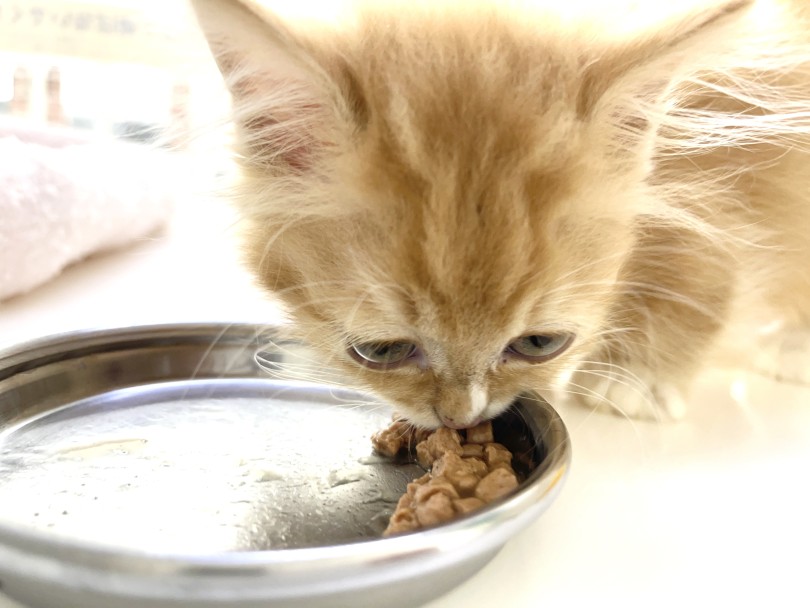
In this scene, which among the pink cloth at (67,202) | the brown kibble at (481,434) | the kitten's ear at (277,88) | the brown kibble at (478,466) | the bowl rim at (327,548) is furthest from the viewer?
the pink cloth at (67,202)

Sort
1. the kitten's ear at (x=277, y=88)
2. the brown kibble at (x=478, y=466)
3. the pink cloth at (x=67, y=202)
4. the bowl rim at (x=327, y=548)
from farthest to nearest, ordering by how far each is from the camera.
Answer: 1. the pink cloth at (x=67, y=202)
2. the brown kibble at (x=478, y=466)
3. the kitten's ear at (x=277, y=88)
4. the bowl rim at (x=327, y=548)

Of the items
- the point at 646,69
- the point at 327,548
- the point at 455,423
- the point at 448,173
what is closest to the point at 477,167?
the point at 448,173

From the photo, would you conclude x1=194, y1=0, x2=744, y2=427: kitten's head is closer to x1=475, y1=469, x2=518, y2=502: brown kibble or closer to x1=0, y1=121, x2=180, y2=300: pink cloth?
x1=475, y1=469, x2=518, y2=502: brown kibble

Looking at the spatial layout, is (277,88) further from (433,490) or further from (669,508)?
(669,508)

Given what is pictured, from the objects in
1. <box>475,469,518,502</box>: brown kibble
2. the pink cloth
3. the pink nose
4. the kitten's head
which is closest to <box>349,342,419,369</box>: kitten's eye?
the kitten's head

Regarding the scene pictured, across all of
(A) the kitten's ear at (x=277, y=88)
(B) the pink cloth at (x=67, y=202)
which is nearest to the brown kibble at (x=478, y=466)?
(A) the kitten's ear at (x=277, y=88)

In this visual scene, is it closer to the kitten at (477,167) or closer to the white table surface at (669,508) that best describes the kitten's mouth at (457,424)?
the kitten at (477,167)

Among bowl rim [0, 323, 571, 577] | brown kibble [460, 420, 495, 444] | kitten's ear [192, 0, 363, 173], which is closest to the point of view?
bowl rim [0, 323, 571, 577]
